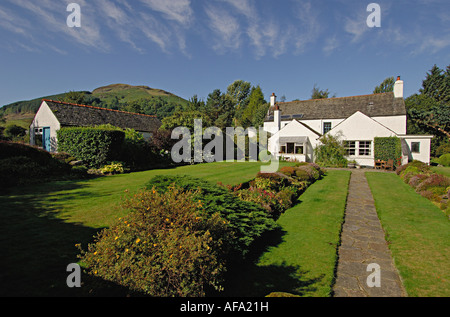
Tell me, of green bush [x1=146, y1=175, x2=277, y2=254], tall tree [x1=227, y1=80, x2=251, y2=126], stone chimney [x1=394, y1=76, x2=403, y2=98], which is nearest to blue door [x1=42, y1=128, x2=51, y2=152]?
green bush [x1=146, y1=175, x2=277, y2=254]

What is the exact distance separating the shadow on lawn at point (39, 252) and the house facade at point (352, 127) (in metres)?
25.9

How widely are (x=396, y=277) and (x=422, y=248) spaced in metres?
2.12

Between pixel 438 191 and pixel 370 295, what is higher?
pixel 438 191

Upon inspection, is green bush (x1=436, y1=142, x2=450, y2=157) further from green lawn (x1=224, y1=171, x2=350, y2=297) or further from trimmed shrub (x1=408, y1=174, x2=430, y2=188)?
green lawn (x1=224, y1=171, x2=350, y2=297)

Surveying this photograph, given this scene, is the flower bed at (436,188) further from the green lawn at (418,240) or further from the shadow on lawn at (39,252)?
the shadow on lawn at (39,252)

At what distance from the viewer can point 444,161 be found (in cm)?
2959

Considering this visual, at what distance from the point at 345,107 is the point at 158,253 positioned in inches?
1391

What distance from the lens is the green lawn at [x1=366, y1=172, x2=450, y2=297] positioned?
493 cm
